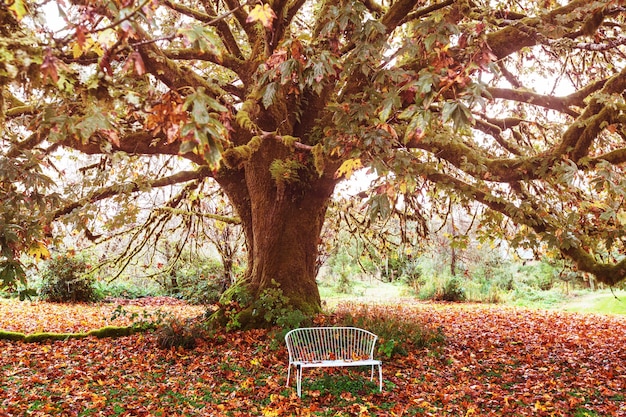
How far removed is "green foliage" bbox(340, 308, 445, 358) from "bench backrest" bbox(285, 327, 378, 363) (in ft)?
0.90

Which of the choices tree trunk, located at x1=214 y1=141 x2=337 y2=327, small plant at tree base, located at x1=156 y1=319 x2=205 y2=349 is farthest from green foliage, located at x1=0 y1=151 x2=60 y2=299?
tree trunk, located at x1=214 y1=141 x2=337 y2=327

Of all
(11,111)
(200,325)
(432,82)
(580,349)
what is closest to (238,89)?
(11,111)

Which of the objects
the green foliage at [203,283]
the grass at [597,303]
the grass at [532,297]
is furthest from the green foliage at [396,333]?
A: the grass at [597,303]

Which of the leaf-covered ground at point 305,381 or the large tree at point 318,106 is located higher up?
the large tree at point 318,106

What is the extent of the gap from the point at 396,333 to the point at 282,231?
2487 millimetres

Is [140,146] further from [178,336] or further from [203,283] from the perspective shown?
[203,283]

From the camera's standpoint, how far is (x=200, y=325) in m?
7.39

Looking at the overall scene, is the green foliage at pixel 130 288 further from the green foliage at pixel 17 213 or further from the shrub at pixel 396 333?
the green foliage at pixel 17 213

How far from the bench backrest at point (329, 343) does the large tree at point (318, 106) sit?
1245mm

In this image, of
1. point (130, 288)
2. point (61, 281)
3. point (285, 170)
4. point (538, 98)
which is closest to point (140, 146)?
point (285, 170)

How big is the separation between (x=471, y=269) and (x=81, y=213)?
1539 centimetres

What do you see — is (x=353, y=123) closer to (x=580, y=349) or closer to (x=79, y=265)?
(x=580, y=349)

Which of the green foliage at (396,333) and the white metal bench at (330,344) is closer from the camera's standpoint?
the white metal bench at (330,344)

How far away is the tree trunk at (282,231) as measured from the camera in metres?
7.66
